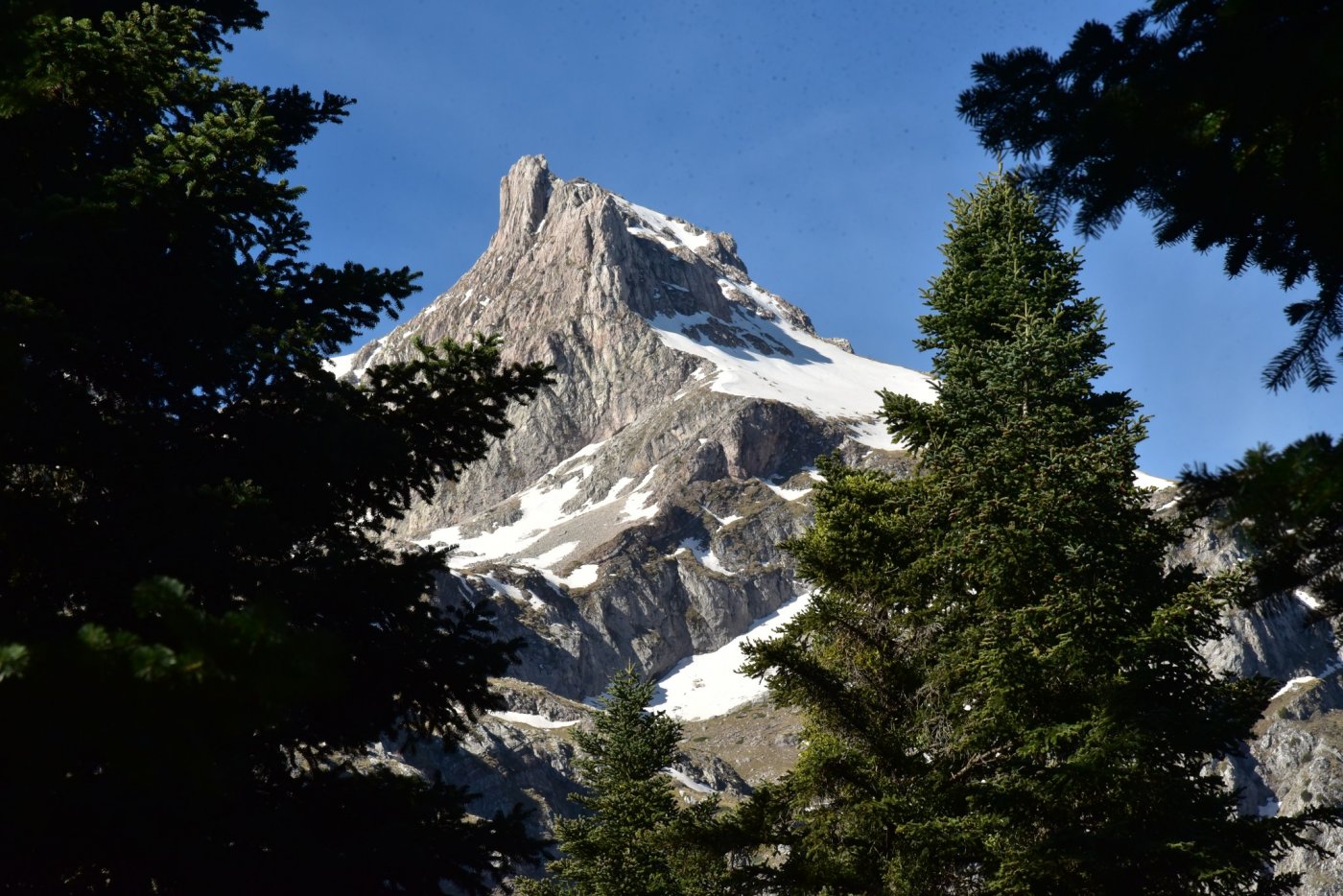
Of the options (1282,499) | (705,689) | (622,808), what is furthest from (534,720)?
(1282,499)

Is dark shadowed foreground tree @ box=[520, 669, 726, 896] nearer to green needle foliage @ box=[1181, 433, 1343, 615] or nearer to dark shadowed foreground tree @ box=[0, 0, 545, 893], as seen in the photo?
dark shadowed foreground tree @ box=[0, 0, 545, 893]

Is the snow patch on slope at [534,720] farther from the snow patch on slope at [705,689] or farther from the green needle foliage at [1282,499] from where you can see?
the green needle foliage at [1282,499]

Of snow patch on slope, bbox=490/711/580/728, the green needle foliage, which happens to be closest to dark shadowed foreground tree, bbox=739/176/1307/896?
the green needle foliage

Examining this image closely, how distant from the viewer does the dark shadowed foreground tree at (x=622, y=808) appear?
70.0 ft

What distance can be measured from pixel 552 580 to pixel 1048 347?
190 m

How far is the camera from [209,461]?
328 inches

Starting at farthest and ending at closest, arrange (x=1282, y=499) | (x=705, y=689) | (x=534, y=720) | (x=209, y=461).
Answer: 1. (x=705, y=689)
2. (x=534, y=720)
3. (x=209, y=461)
4. (x=1282, y=499)

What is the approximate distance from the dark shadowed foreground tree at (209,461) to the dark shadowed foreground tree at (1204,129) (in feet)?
16.8

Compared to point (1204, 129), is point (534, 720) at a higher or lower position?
lower

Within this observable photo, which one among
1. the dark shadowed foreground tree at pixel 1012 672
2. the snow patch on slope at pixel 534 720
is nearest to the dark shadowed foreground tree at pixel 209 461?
the dark shadowed foreground tree at pixel 1012 672

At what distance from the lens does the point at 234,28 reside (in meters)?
14.1

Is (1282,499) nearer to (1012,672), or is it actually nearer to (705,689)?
(1012,672)

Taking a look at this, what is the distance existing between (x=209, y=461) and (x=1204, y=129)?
751 cm

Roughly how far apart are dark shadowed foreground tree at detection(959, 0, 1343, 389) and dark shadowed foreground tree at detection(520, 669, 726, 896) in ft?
48.3
